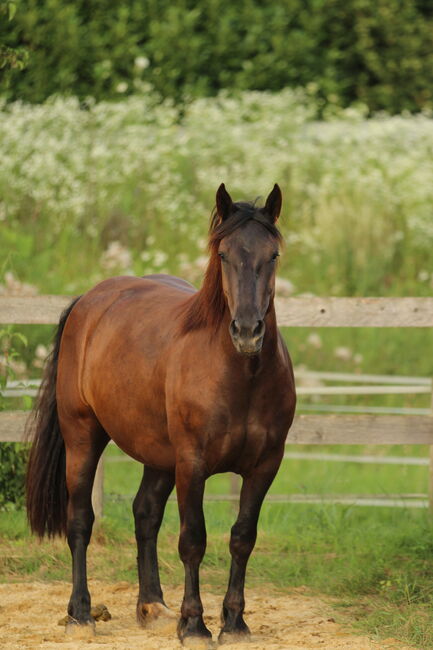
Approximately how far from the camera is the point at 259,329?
158 inches

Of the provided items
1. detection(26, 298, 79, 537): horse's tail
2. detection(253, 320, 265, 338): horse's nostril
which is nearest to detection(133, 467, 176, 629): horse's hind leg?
detection(26, 298, 79, 537): horse's tail

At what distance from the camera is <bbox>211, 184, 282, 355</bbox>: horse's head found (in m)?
4.00

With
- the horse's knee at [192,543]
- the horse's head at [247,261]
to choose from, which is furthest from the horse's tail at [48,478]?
the horse's head at [247,261]

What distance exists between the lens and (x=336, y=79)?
1588 centimetres

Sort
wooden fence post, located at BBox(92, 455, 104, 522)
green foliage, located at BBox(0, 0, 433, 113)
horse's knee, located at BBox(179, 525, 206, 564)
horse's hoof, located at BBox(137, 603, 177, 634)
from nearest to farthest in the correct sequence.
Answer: horse's knee, located at BBox(179, 525, 206, 564), horse's hoof, located at BBox(137, 603, 177, 634), wooden fence post, located at BBox(92, 455, 104, 522), green foliage, located at BBox(0, 0, 433, 113)

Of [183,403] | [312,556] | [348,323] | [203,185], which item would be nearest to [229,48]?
[203,185]

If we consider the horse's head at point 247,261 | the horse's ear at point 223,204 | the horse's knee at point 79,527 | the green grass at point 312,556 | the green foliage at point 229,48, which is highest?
the green foliage at point 229,48

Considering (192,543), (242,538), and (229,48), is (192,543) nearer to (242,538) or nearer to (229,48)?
(242,538)

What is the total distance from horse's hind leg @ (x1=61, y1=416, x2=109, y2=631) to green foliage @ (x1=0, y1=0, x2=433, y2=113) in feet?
30.3

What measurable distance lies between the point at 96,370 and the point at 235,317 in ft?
4.01

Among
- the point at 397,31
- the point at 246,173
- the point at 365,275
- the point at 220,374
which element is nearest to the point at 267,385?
the point at 220,374

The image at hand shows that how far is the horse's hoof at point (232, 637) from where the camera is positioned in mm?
A: 4469

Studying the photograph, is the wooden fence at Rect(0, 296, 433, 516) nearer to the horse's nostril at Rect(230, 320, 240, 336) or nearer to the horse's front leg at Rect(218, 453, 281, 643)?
the horse's front leg at Rect(218, 453, 281, 643)

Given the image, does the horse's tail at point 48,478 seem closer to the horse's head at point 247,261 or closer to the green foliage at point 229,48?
the horse's head at point 247,261
